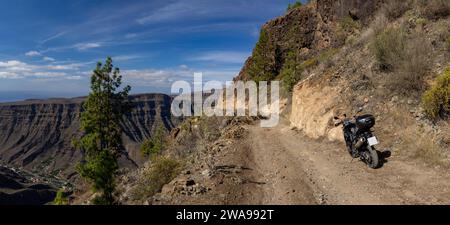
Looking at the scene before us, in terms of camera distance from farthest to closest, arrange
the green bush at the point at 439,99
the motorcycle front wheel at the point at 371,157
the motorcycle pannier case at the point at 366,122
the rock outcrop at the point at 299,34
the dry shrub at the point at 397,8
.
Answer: the rock outcrop at the point at 299,34 < the dry shrub at the point at 397,8 < the motorcycle pannier case at the point at 366,122 < the green bush at the point at 439,99 < the motorcycle front wheel at the point at 371,157

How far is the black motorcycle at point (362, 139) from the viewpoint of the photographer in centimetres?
974

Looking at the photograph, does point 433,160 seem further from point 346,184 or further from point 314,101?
point 314,101

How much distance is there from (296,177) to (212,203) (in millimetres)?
3063

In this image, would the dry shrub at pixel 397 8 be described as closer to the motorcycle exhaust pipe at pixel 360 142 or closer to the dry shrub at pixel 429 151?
the dry shrub at pixel 429 151

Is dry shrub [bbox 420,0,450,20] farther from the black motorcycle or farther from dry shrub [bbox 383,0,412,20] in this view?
the black motorcycle

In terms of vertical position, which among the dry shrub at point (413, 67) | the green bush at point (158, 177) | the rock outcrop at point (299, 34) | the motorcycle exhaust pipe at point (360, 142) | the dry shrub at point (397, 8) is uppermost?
the rock outcrop at point (299, 34)

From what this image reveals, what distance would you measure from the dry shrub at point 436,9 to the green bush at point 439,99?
5.89 metres

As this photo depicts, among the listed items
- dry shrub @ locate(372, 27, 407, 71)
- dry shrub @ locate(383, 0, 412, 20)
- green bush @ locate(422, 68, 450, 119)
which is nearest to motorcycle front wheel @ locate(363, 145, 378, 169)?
green bush @ locate(422, 68, 450, 119)

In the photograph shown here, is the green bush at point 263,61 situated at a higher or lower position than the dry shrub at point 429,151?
higher

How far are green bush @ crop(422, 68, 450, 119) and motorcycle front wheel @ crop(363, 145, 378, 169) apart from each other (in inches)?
86.9

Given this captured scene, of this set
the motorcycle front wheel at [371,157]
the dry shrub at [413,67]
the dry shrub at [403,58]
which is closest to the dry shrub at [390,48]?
the dry shrub at [403,58]

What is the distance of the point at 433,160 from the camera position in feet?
29.1
